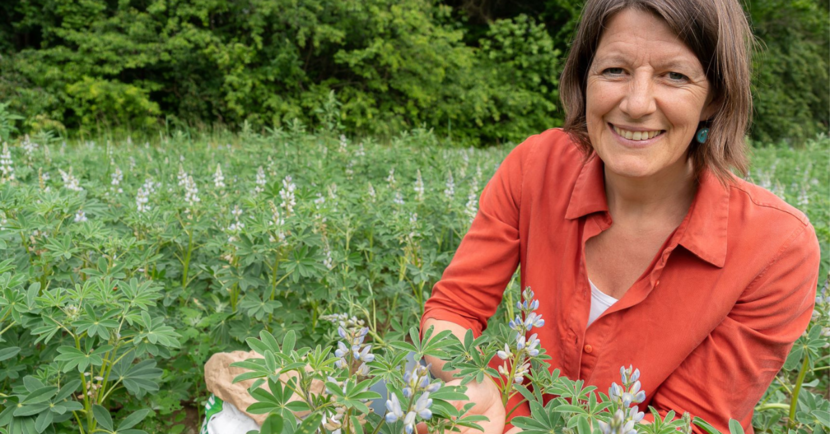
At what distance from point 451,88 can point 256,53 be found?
162 inches

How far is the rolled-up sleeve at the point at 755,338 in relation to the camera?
1.72 meters

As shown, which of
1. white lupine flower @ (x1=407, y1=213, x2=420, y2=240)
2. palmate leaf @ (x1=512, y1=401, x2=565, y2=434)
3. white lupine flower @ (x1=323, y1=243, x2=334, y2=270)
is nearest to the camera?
palmate leaf @ (x1=512, y1=401, x2=565, y2=434)

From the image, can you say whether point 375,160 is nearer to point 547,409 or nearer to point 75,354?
point 75,354

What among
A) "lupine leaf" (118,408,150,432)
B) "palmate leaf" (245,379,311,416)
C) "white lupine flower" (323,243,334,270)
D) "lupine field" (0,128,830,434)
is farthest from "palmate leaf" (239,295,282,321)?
"palmate leaf" (245,379,311,416)

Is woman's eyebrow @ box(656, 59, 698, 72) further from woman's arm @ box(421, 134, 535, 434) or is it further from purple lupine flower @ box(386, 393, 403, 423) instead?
purple lupine flower @ box(386, 393, 403, 423)

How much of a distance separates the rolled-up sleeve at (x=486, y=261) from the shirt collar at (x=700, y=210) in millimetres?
214

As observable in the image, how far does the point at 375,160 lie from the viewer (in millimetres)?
4992

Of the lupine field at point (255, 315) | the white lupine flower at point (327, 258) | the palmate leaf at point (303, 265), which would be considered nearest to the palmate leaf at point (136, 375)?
the lupine field at point (255, 315)

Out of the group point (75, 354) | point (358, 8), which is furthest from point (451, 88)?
point (75, 354)

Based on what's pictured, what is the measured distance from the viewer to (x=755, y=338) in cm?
173

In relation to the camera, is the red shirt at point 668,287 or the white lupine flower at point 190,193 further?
the white lupine flower at point 190,193

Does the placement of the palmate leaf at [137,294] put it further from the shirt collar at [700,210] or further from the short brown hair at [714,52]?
the short brown hair at [714,52]

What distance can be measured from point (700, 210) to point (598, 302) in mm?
406

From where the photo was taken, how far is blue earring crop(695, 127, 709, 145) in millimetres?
1832
